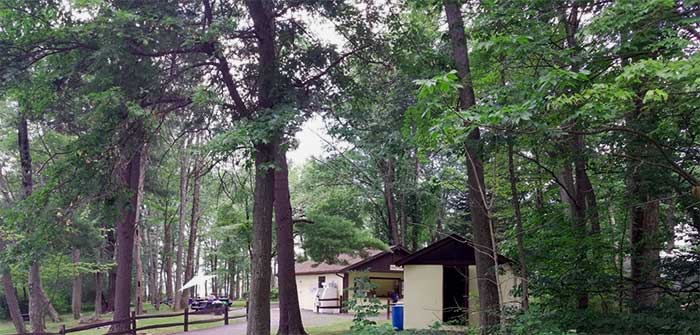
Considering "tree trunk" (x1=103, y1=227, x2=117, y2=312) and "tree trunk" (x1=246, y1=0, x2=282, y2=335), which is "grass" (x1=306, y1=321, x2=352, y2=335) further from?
"tree trunk" (x1=103, y1=227, x2=117, y2=312)

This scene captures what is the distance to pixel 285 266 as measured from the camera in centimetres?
1341

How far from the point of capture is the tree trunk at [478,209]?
795 centimetres

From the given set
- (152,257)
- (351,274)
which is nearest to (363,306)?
(351,274)

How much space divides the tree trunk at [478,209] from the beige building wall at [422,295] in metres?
6.59

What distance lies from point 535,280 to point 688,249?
272 centimetres

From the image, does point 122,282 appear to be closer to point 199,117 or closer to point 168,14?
point 199,117

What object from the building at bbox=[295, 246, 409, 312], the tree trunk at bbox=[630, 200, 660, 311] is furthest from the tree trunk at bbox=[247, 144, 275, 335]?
the building at bbox=[295, 246, 409, 312]

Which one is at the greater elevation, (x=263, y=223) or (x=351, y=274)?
(x=263, y=223)

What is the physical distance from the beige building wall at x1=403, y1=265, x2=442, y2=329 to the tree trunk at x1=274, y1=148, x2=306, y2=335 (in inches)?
128

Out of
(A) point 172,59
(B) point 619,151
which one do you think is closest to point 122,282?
(A) point 172,59

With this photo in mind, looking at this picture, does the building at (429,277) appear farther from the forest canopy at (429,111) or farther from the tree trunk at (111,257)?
the tree trunk at (111,257)

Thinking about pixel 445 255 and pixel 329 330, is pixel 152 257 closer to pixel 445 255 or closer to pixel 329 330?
pixel 329 330

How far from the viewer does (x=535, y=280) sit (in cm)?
977

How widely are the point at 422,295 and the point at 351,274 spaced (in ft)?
34.8
